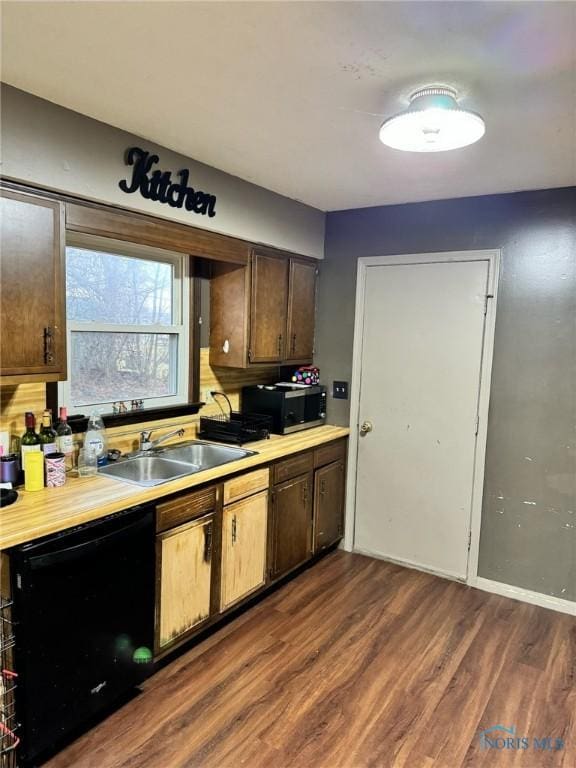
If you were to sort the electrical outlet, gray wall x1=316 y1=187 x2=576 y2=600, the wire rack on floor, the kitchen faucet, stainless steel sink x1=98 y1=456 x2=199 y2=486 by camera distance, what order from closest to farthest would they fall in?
1. the wire rack on floor
2. stainless steel sink x1=98 y1=456 x2=199 y2=486
3. the kitchen faucet
4. gray wall x1=316 y1=187 x2=576 y2=600
5. the electrical outlet

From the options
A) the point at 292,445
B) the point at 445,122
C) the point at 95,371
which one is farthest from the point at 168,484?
the point at 445,122

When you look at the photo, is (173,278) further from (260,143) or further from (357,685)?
(357,685)

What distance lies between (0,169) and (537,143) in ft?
7.01

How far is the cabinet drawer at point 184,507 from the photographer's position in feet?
7.18

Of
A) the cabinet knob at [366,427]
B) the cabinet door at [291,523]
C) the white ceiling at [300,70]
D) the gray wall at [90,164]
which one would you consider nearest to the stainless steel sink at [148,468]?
the cabinet door at [291,523]

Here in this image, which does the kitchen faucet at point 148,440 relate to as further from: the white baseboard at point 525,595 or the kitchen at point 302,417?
the white baseboard at point 525,595

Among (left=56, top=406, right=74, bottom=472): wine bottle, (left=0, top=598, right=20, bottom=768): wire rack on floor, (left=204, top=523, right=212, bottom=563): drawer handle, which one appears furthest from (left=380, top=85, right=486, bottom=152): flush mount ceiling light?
(left=0, top=598, right=20, bottom=768): wire rack on floor

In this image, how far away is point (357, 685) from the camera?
2.27 metres

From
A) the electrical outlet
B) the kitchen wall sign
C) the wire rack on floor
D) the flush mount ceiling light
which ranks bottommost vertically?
the wire rack on floor

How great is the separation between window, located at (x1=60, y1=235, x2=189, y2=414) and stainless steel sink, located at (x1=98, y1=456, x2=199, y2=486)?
0.30m

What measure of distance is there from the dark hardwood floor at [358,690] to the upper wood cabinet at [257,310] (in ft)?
4.86

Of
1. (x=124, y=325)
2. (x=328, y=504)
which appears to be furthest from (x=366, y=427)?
(x=124, y=325)

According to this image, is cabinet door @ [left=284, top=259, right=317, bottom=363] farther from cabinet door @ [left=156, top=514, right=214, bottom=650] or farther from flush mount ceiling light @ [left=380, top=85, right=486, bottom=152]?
flush mount ceiling light @ [left=380, top=85, right=486, bottom=152]

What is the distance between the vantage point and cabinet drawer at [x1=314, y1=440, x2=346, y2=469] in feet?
10.8
